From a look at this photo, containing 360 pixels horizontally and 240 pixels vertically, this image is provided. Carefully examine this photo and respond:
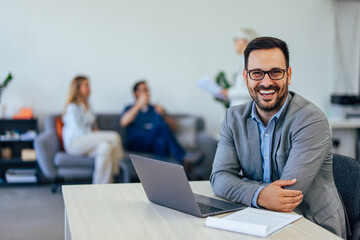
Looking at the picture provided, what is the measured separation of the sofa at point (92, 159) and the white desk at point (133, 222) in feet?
9.04

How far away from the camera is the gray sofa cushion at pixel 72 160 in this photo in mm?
4609

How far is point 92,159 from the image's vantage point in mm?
4688

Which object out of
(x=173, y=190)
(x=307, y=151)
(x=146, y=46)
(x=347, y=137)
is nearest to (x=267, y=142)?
(x=307, y=151)

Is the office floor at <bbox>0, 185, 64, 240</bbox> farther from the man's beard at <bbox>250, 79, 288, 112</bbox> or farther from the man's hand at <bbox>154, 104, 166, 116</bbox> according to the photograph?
the man's beard at <bbox>250, 79, 288, 112</bbox>

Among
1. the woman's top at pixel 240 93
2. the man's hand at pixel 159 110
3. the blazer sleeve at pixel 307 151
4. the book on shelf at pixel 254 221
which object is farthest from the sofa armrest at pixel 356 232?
the man's hand at pixel 159 110

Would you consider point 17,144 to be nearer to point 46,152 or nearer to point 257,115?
point 46,152

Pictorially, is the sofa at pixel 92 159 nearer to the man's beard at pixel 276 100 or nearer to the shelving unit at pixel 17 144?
the shelving unit at pixel 17 144

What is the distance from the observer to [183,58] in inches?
222

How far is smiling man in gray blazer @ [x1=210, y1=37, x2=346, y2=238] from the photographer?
1.77 meters

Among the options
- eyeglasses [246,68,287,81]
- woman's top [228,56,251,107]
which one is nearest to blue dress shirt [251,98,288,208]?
eyeglasses [246,68,287,81]

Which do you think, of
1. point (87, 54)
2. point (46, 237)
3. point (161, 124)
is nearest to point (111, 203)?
point (46, 237)

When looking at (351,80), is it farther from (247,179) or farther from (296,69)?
(247,179)

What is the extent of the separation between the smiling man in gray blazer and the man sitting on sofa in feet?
9.69

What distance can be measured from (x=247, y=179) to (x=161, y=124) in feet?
10.5
